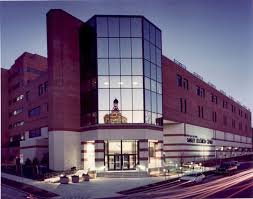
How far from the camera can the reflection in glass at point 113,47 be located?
38.4m

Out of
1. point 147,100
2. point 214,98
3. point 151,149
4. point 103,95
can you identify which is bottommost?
point 151,149

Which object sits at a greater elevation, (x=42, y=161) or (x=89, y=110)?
(x=89, y=110)

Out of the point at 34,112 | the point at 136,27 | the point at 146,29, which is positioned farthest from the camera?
the point at 34,112

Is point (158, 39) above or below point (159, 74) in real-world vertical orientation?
above

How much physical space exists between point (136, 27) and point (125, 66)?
456 centimetres

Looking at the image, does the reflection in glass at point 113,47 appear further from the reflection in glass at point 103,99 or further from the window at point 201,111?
the window at point 201,111

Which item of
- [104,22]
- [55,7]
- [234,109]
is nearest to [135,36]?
[104,22]

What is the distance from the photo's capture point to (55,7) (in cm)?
3912

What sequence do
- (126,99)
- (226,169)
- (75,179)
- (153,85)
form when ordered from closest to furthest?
(75,179) → (226,169) → (126,99) → (153,85)

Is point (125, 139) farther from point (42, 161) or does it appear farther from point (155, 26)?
point (155, 26)

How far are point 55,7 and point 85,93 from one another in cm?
1019

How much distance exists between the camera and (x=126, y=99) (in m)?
38.4

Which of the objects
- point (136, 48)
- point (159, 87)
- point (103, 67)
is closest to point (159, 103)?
point (159, 87)

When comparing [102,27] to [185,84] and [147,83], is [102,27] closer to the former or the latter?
[147,83]
